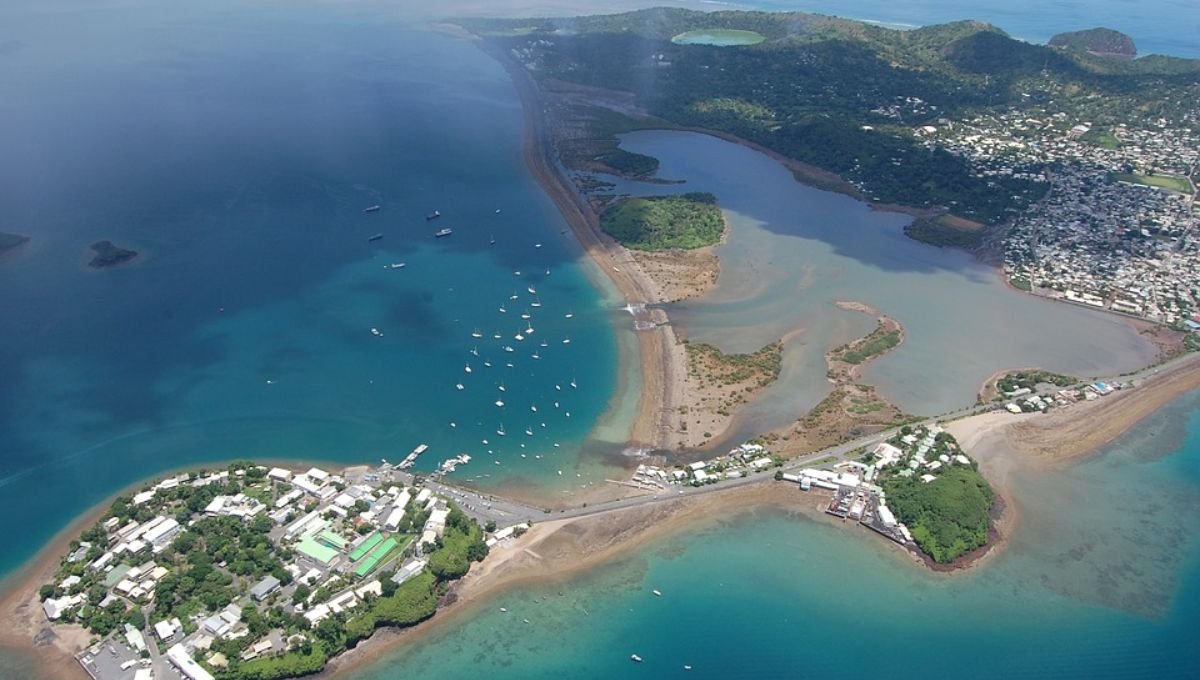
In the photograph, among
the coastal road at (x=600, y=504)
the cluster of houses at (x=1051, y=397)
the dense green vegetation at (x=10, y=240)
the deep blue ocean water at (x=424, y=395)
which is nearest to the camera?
the deep blue ocean water at (x=424, y=395)

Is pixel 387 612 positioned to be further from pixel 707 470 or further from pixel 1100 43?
pixel 1100 43

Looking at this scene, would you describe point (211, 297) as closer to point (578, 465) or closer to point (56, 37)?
point (578, 465)

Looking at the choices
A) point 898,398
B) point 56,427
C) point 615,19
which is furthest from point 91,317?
point 615,19

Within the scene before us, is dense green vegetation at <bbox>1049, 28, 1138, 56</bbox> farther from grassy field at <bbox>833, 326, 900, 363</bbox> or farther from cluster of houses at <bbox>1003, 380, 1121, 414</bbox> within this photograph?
cluster of houses at <bbox>1003, 380, 1121, 414</bbox>

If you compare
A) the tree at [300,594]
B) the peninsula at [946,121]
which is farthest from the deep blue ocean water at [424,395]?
the peninsula at [946,121]

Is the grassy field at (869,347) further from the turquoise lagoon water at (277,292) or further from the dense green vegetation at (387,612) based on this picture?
the dense green vegetation at (387,612)

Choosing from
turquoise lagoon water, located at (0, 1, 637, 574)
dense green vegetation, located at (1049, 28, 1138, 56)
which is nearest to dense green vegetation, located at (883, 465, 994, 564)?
turquoise lagoon water, located at (0, 1, 637, 574)
